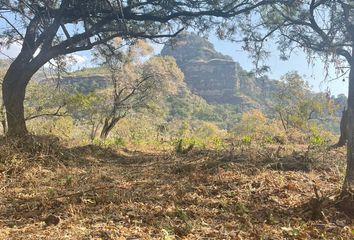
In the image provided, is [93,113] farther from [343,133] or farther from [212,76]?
[212,76]

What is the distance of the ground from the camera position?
11.2 ft

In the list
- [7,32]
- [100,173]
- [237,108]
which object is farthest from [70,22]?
[237,108]

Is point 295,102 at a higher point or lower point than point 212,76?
lower

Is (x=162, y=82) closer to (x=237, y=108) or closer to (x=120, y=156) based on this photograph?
(x=120, y=156)

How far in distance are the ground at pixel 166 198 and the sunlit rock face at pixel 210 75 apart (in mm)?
85446

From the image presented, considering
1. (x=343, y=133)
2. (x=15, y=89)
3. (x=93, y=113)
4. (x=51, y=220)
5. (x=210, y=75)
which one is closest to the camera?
(x=51, y=220)

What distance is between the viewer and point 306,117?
95.1 ft

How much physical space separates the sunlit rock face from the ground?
3364 inches

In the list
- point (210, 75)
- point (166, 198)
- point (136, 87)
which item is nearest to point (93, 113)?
point (136, 87)

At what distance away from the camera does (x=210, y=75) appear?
10319 cm

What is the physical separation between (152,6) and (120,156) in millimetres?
3510

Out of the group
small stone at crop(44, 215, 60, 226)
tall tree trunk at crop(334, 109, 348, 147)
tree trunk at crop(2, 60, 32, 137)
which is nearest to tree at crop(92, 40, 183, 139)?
tall tree trunk at crop(334, 109, 348, 147)

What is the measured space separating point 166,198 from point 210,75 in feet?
327

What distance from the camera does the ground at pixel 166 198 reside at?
342cm
